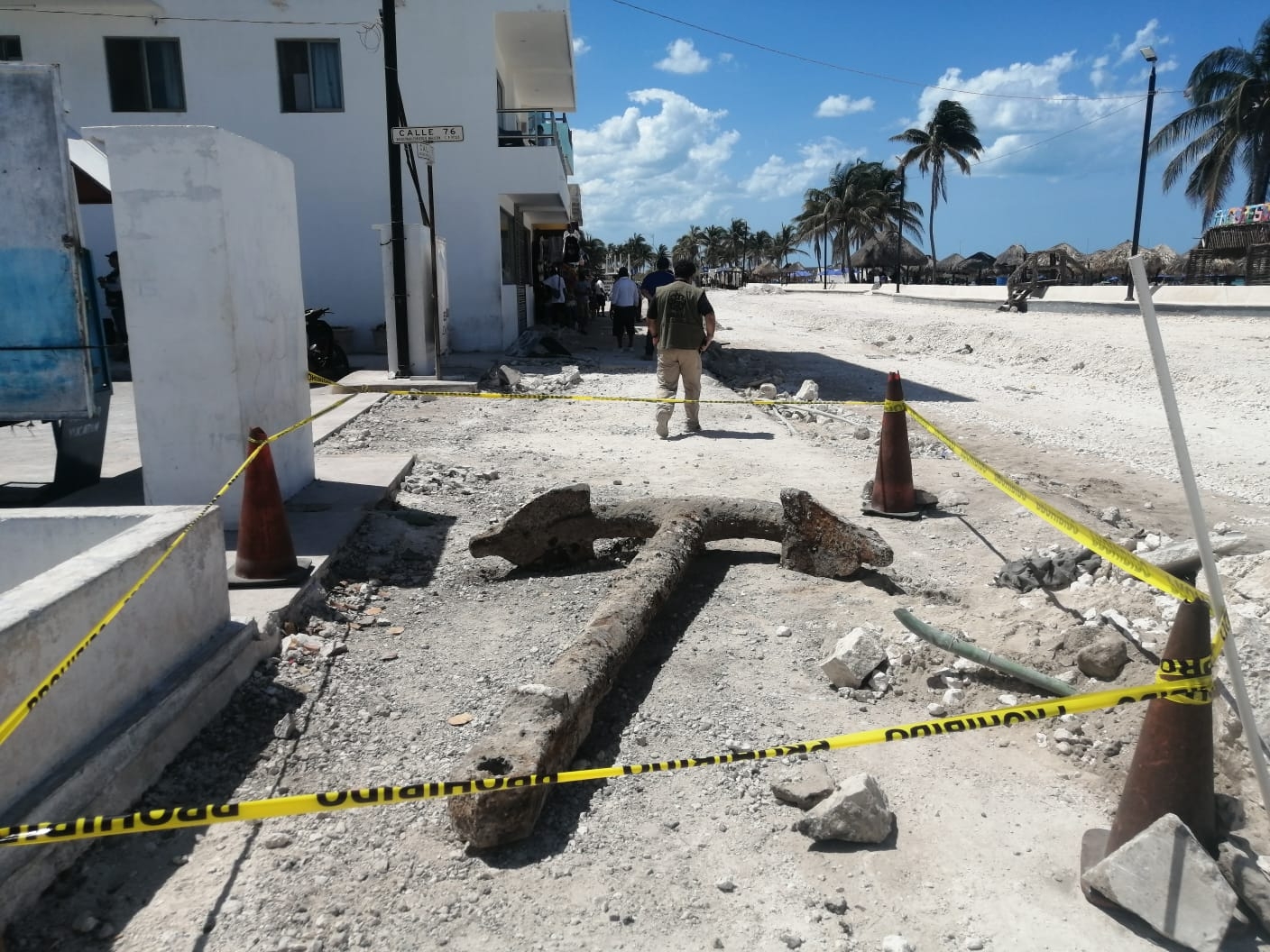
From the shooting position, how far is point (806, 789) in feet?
9.48

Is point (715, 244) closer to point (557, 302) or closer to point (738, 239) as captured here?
point (738, 239)

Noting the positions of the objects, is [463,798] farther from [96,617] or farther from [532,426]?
[532,426]

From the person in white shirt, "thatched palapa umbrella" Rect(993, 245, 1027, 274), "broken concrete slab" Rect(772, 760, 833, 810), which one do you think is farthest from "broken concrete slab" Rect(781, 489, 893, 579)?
"thatched palapa umbrella" Rect(993, 245, 1027, 274)

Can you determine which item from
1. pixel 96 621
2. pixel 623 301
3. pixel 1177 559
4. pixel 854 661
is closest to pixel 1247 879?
pixel 854 661

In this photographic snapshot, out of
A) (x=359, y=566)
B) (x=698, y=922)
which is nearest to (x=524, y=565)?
(x=359, y=566)

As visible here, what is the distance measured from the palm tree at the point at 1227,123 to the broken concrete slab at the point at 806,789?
144 ft

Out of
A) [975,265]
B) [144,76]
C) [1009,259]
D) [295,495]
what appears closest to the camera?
[295,495]

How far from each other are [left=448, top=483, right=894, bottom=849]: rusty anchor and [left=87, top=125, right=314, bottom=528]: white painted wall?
1540 mm

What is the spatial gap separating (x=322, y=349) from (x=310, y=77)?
6686 millimetres

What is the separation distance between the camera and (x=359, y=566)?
5.18 meters

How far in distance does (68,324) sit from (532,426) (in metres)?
4.94

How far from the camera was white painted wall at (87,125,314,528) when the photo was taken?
4738mm

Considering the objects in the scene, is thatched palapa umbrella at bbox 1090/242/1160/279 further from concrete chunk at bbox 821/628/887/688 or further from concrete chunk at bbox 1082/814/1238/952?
concrete chunk at bbox 1082/814/1238/952

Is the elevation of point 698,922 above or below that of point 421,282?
below
